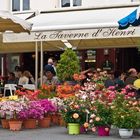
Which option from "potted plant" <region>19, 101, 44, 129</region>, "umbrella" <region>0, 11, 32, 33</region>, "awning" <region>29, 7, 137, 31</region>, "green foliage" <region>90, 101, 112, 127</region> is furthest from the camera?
"awning" <region>29, 7, 137, 31</region>

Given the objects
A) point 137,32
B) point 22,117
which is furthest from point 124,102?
point 137,32

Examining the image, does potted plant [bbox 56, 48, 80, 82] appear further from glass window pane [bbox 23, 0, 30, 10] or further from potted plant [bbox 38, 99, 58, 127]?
glass window pane [bbox 23, 0, 30, 10]

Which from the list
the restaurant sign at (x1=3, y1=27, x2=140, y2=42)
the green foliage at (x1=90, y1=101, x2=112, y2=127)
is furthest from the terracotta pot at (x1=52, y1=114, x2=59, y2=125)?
the restaurant sign at (x1=3, y1=27, x2=140, y2=42)

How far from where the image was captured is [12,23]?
43.1ft

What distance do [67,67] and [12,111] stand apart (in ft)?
10.6

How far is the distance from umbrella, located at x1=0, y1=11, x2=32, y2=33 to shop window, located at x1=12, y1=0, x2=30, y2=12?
876 cm

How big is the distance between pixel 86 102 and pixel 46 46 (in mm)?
8177

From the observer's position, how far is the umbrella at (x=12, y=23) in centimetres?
1211

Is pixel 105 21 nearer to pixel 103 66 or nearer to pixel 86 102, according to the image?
pixel 86 102

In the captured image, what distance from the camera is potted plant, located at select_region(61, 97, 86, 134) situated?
34.8 feet

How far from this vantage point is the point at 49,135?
34.5ft

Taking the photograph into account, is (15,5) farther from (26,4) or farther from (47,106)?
(47,106)

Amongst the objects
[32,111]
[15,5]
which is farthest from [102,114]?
[15,5]

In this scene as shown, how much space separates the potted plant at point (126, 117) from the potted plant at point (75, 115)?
0.75 metres
